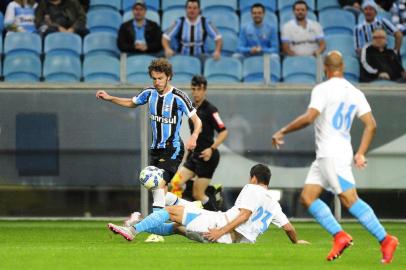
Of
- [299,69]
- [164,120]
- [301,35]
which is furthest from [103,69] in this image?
[164,120]

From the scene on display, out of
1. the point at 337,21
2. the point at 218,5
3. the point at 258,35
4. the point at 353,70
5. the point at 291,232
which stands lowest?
the point at 291,232

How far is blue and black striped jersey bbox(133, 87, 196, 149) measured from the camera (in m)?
12.6

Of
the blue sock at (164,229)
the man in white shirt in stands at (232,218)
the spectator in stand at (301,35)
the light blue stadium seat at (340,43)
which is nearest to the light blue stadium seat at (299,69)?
the spectator in stand at (301,35)

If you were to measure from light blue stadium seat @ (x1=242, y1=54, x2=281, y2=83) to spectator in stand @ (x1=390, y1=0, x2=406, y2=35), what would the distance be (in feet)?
9.60

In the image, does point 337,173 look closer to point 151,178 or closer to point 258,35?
point 151,178

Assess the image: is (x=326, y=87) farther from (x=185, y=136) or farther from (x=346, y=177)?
(x=185, y=136)

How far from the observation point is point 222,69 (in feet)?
59.0

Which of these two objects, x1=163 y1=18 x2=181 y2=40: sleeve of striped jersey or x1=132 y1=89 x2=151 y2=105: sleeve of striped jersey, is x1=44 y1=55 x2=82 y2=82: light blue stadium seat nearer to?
x1=163 y1=18 x2=181 y2=40: sleeve of striped jersey

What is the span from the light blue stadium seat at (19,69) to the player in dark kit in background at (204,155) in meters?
3.11

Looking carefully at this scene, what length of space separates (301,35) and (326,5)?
1.85 m

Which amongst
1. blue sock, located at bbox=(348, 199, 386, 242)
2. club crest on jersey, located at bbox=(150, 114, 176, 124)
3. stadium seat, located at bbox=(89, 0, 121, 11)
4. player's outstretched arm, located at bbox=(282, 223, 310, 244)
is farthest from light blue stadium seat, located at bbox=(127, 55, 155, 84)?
blue sock, located at bbox=(348, 199, 386, 242)

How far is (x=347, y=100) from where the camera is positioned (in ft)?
32.3

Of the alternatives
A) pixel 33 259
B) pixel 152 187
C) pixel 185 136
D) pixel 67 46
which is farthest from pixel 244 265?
pixel 67 46

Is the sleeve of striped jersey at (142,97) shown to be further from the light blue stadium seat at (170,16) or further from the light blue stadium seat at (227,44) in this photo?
the light blue stadium seat at (170,16)
